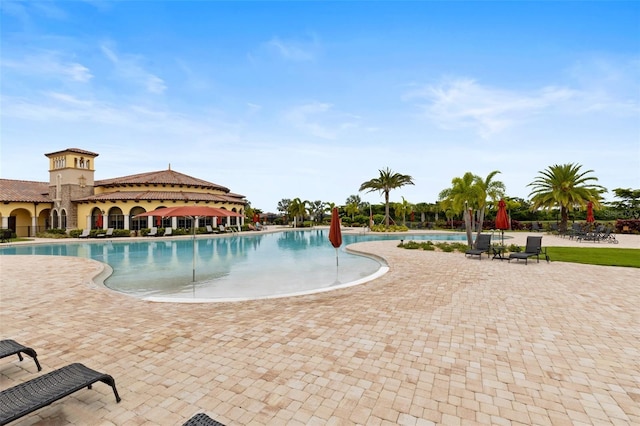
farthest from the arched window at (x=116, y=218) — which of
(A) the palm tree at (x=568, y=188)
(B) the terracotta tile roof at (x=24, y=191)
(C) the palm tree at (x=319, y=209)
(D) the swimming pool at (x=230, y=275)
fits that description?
(A) the palm tree at (x=568, y=188)

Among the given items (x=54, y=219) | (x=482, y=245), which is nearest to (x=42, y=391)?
(x=482, y=245)

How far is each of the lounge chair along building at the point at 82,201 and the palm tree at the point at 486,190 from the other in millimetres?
30795

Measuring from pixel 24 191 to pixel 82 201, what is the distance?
9698mm

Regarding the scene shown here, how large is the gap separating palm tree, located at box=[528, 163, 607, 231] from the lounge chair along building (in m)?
37.7

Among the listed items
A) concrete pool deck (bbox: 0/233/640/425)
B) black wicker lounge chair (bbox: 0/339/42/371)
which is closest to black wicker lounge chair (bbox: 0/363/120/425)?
concrete pool deck (bbox: 0/233/640/425)

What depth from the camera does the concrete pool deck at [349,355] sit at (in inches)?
125

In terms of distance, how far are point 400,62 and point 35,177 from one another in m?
53.0

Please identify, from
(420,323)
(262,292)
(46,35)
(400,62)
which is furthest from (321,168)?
(420,323)

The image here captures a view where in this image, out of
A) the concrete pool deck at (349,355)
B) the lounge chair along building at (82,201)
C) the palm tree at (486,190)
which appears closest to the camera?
the concrete pool deck at (349,355)

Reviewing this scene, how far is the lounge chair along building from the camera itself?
34.7 m

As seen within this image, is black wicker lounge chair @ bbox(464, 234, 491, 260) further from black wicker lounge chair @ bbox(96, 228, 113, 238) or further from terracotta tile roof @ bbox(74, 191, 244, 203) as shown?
black wicker lounge chair @ bbox(96, 228, 113, 238)

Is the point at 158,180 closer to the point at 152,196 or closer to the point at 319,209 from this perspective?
the point at 152,196

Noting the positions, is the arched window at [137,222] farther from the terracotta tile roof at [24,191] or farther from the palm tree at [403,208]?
the palm tree at [403,208]

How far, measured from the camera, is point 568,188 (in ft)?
99.8
